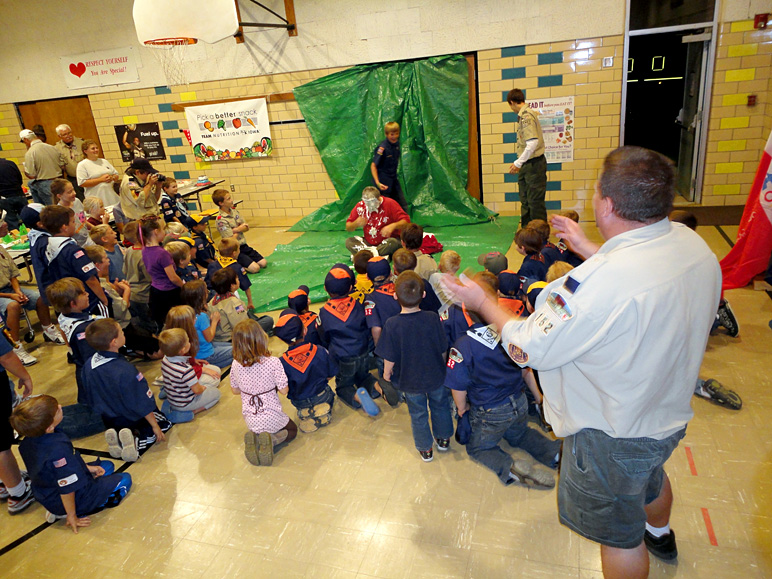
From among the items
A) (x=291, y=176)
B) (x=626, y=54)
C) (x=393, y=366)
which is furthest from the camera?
(x=291, y=176)

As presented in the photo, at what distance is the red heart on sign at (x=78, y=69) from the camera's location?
952 centimetres

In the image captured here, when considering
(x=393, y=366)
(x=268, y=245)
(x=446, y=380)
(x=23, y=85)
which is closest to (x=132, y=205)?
(x=268, y=245)

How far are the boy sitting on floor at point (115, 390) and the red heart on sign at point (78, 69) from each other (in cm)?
819

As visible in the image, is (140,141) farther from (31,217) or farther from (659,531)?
(659,531)

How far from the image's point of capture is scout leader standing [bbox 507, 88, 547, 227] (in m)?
6.44

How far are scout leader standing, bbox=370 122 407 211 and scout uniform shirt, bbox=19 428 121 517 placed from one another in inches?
196

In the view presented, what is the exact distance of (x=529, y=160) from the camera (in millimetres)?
6730

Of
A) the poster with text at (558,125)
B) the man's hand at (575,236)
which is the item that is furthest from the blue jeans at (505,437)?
the poster with text at (558,125)

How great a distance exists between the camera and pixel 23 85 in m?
9.96

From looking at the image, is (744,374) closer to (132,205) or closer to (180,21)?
(180,21)

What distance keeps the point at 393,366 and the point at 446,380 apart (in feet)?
1.52

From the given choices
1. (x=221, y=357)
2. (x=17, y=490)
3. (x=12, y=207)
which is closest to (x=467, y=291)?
(x=17, y=490)

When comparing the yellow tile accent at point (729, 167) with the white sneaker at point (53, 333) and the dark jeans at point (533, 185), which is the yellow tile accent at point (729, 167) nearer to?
the dark jeans at point (533, 185)

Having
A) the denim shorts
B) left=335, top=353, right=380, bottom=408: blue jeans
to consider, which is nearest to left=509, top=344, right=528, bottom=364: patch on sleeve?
the denim shorts
